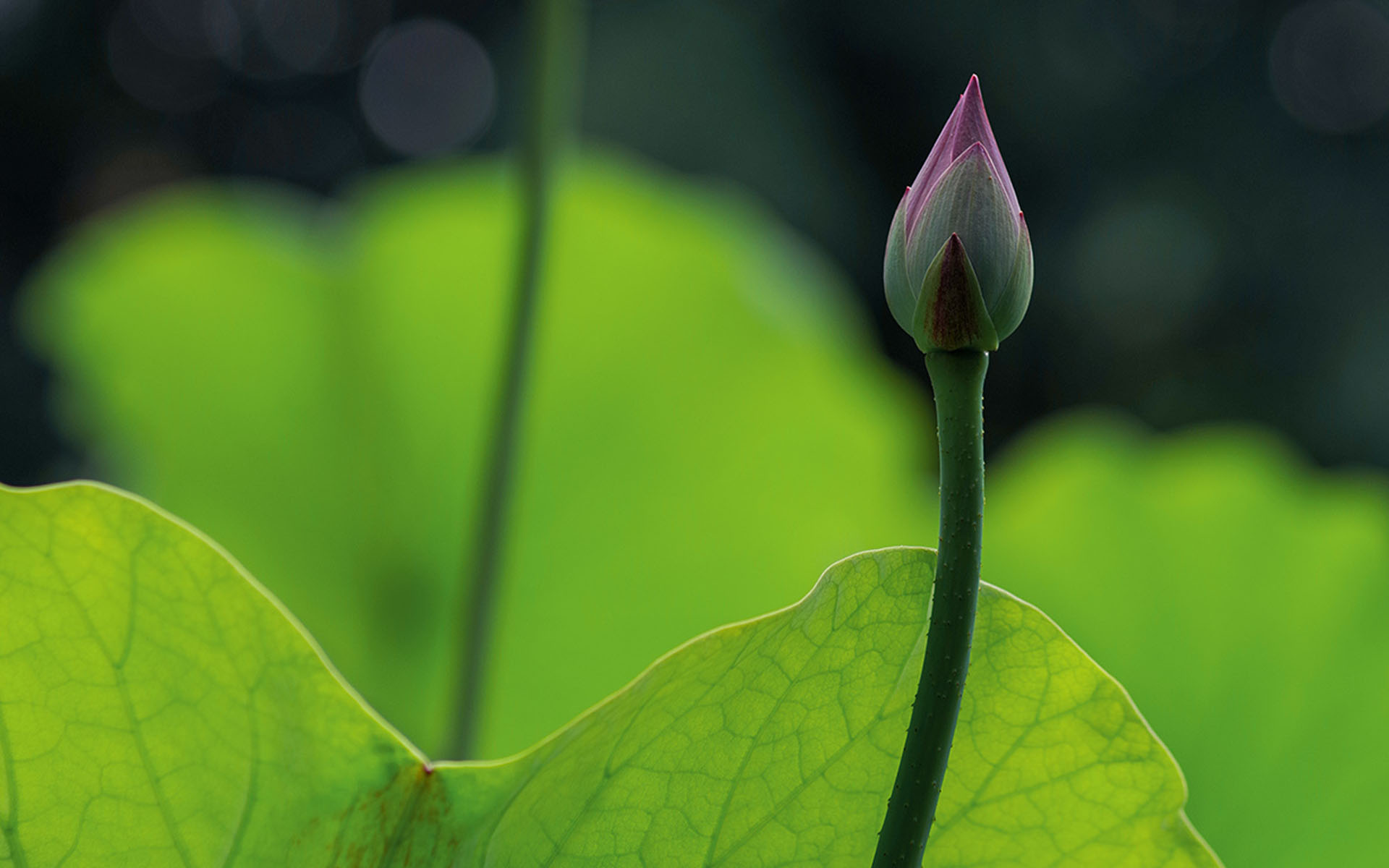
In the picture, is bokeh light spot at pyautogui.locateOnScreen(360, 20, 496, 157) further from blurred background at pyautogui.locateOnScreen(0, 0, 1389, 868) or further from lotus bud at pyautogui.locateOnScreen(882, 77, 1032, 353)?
lotus bud at pyautogui.locateOnScreen(882, 77, 1032, 353)

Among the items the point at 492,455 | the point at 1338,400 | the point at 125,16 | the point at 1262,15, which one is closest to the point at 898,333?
the point at 1338,400

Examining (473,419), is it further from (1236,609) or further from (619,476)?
(1236,609)

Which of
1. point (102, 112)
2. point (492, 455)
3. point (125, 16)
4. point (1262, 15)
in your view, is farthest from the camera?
point (125, 16)

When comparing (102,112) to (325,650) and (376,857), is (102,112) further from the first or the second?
(376,857)

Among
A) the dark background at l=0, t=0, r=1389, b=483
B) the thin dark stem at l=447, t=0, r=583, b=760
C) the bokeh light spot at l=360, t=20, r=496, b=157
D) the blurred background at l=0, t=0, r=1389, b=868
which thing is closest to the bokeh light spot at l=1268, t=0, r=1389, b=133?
the dark background at l=0, t=0, r=1389, b=483

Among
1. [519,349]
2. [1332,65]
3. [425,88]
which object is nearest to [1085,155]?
[1332,65]

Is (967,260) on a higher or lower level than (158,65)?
lower

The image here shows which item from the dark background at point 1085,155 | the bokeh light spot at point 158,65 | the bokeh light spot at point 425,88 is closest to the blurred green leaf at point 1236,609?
the dark background at point 1085,155
